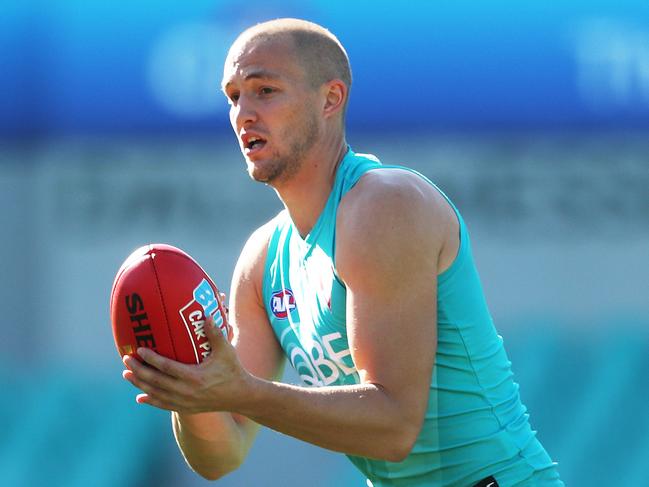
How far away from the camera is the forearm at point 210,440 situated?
3580 millimetres

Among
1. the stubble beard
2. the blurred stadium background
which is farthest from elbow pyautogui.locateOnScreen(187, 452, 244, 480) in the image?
the blurred stadium background

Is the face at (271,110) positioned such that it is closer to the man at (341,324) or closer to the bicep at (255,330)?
the man at (341,324)

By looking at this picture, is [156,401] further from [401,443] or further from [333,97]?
[333,97]

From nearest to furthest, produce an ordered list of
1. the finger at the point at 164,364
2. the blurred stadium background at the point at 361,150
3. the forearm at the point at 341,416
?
the finger at the point at 164,364, the forearm at the point at 341,416, the blurred stadium background at the point at 361,150

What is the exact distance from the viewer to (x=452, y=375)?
3400 millimetres

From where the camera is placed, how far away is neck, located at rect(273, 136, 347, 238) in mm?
3541

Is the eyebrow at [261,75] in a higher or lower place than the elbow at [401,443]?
higher

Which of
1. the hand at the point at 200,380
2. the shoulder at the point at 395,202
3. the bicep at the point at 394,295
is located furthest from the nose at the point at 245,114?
the hand at the point at 200,380

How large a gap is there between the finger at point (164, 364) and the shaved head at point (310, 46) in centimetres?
103

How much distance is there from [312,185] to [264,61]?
0.39m

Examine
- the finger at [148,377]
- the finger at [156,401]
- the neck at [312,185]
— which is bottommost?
the finger at [156,401]

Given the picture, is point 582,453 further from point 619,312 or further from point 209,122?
point 209,122

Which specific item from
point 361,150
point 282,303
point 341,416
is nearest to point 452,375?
point 341,416

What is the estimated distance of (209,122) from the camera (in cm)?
770
